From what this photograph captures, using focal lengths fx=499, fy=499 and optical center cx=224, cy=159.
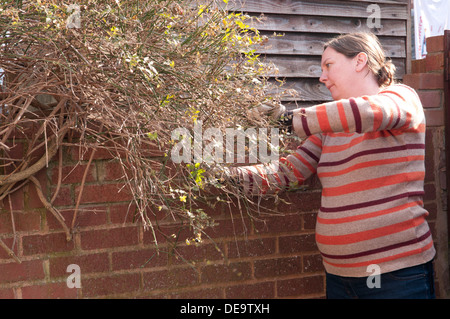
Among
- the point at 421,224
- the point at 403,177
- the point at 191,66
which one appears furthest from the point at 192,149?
the point at 421,224

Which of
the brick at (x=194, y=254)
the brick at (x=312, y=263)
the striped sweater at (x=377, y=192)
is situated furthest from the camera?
the brick at (x=312, y=263)

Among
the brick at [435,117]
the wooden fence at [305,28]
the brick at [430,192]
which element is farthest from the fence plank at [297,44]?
the brick at [430,192]

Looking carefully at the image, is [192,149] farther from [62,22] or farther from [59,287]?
[59,287]

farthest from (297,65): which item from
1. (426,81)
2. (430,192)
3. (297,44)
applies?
(430,192)

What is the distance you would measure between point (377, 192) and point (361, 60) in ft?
1.90

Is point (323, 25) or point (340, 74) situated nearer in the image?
point (340, 74)

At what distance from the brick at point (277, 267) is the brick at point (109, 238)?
2.07ft

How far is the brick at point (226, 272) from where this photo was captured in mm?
2398

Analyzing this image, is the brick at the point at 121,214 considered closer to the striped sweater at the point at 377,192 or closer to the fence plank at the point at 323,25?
the striped sweater at the point at 377,192

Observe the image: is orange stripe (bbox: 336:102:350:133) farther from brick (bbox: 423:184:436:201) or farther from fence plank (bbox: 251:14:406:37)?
fence plank (bbox: 251:14:406:37)

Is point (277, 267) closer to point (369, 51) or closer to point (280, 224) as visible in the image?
point (280, 224)

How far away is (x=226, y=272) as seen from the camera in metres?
2.43

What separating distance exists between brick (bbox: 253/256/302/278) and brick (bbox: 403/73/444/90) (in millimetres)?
1257

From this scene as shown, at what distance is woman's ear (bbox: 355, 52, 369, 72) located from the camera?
2.13m
